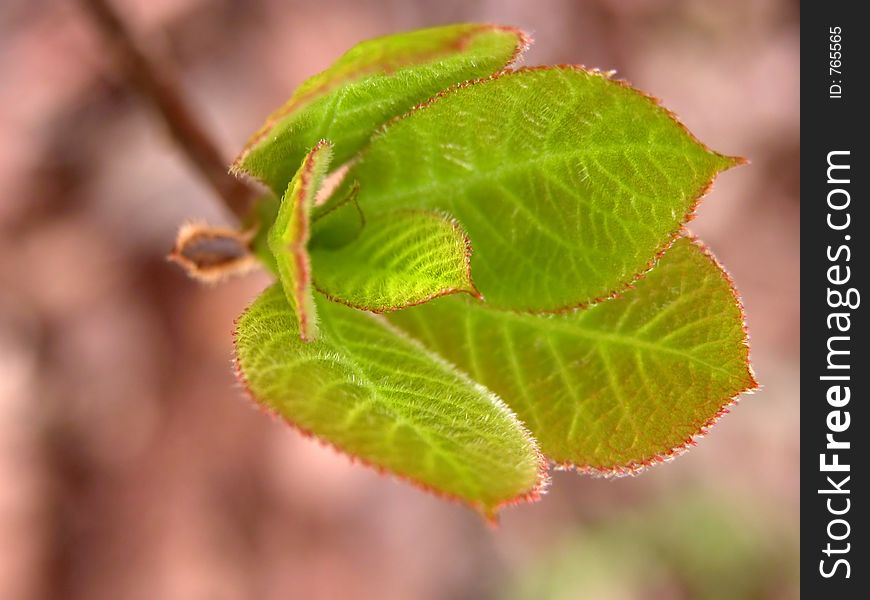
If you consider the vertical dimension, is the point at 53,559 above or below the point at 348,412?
above

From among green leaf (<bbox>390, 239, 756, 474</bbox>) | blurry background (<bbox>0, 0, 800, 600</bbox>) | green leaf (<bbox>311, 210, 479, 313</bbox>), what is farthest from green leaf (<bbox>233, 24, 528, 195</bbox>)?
blurry background (<bbox>0, 0, 800, 600</bbox>)

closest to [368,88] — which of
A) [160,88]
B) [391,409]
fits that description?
[391,409]

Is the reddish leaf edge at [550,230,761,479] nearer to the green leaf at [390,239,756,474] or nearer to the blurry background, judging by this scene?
the green leaf at [390,239,756,474]

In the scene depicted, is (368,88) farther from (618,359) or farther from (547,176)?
(618,359)

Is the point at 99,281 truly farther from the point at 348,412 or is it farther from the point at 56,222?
the point at 348,412

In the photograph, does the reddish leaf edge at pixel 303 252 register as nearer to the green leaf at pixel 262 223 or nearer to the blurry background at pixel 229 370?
the green leaf at pixel 262 223
